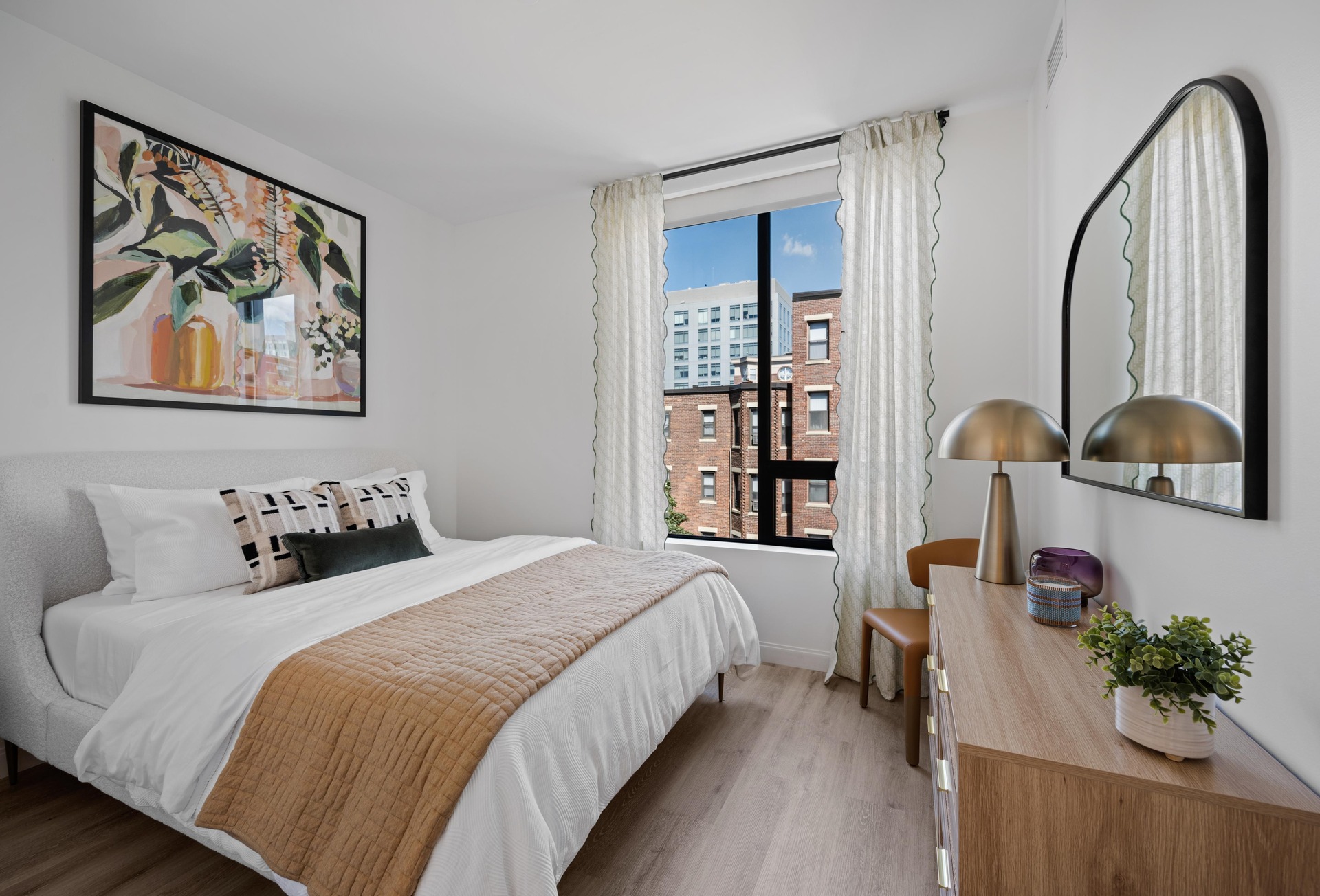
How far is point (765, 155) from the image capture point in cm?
316

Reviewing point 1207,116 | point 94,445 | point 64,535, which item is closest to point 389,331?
point 94,445

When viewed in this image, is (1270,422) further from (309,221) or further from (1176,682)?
(309,221)

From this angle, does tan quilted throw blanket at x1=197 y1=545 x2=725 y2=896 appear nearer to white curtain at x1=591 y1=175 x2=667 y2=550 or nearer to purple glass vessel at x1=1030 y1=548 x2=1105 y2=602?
purple glass vessel at x1=1030 y1=548 x2=1105 y2=602

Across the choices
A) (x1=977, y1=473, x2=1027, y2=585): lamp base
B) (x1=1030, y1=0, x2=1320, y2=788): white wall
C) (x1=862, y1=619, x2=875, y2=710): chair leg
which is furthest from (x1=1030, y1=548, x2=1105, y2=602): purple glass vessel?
(x1=862, y1=619, x2=875, y2=710): chair leg

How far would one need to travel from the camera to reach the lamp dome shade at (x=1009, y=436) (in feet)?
5.39

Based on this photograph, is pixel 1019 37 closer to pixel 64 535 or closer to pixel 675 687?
pixel 675 687

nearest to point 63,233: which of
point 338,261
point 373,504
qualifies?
point 338,261

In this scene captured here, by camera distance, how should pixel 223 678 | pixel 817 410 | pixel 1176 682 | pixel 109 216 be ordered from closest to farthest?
pixel 1176 682 → pixel 223 678 → pixel 109 216 → pixel 817 410

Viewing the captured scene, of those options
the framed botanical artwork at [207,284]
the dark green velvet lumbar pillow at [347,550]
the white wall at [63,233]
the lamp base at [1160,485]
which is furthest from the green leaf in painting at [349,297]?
the lamp base at [1160,485]

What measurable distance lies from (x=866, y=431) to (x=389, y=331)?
291 centimetres

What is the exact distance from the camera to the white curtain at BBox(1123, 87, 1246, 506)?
38.3 inches

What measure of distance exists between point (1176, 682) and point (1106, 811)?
0.21 metres

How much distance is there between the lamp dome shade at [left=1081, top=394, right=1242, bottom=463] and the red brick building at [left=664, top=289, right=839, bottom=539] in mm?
2115

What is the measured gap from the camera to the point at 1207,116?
105 centimetres
